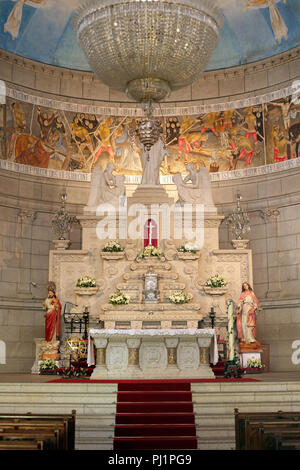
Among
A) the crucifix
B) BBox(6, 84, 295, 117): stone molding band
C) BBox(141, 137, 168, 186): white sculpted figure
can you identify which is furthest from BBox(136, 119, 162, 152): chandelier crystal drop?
BBox(6, 84, 295, 117): stone molding band

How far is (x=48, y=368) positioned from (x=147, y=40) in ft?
28.8

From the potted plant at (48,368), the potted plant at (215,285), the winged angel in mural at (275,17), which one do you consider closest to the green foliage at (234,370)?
the potted plant at (215,285)

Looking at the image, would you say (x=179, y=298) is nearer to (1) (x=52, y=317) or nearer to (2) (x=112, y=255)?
(2) (x=112, y=255)

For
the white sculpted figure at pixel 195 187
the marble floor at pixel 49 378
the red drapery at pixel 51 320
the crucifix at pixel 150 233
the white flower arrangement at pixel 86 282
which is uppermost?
the white sculpted figure at pixel 195 187

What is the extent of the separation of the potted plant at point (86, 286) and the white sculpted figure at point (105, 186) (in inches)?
106

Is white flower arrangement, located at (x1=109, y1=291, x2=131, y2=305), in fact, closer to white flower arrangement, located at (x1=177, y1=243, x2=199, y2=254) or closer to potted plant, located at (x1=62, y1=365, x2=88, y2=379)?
potted plant, located at (x1=62, y1=365, x2=88, y2=379)

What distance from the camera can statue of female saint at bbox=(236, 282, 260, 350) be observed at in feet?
53.7

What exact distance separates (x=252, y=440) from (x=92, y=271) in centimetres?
1201

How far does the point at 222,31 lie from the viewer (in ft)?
70.0

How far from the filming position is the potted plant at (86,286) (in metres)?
17.6

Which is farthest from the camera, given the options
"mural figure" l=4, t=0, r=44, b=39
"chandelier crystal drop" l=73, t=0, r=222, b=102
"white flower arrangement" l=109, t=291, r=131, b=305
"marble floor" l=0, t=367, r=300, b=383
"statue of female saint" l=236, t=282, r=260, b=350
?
"mural figure" l=4, t=0, r=44, b=39

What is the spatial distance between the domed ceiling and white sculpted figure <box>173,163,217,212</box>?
186 inches

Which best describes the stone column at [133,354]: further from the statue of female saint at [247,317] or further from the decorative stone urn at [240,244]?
the decorative stone urn at [240,244]

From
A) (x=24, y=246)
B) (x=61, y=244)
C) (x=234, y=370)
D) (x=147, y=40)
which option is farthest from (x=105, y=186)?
(x=147, y=40)
